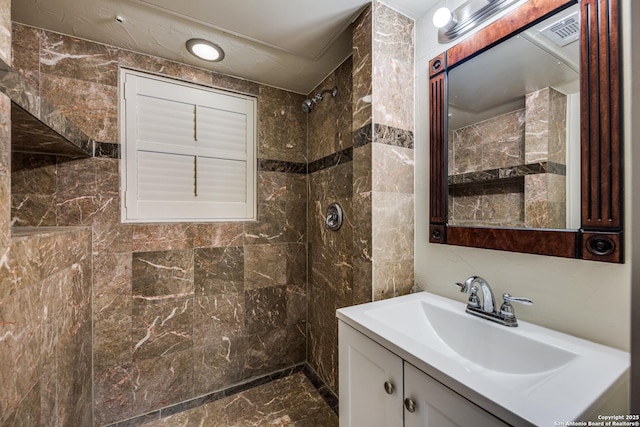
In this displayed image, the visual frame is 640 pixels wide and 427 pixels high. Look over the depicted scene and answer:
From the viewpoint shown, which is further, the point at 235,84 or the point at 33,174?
the point at 235,84

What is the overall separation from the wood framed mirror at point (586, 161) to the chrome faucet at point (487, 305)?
18 centimetres

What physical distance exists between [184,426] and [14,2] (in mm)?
2415

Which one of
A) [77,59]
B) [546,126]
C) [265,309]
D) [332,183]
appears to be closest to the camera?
[546,126]

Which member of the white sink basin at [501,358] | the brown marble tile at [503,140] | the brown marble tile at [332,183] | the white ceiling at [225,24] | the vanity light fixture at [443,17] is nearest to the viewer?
the white sink basin at [501,358]

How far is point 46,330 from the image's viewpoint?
100 cm

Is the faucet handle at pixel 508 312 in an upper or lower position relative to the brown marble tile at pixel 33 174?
lower

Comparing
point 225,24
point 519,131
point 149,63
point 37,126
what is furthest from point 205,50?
point 519,131

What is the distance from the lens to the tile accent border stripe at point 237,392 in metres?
1.61

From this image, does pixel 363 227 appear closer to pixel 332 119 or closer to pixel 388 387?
pixel 388 387

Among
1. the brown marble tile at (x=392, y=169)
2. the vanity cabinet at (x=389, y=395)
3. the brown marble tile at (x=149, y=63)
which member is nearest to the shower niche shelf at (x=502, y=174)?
the brown marble tile at (x=392, y=169)

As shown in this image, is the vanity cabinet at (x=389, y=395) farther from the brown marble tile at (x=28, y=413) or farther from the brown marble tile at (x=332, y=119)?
the brown marble tile at (x=332, y=119)

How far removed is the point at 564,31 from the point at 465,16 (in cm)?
43

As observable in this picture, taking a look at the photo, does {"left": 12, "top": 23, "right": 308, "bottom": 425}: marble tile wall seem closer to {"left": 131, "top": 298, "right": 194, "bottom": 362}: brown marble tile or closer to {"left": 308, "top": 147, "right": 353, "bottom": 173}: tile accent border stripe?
{"left": 131, "top": 298, "right": 194, "bottom": 362}: brown marble tile

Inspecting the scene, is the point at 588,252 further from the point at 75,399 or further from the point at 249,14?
the point at 75,399
